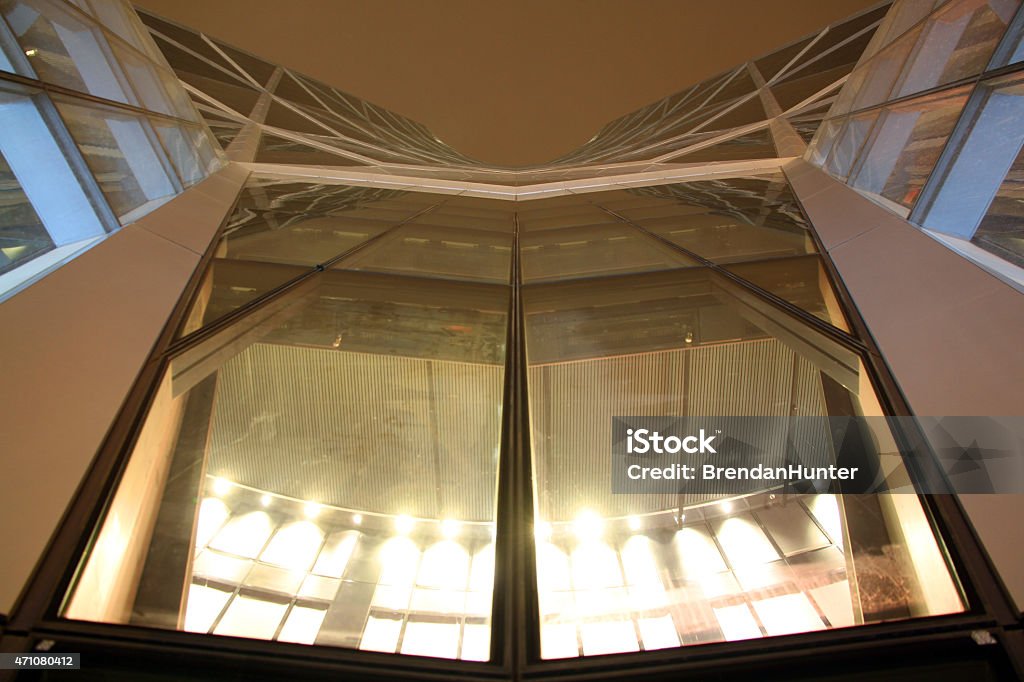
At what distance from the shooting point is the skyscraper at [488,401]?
1.64 m

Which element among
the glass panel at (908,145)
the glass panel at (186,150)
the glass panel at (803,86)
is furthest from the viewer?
the glass panel at (803,86)

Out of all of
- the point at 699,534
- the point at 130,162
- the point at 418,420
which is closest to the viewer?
the point at 699,534

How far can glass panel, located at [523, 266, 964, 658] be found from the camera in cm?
169

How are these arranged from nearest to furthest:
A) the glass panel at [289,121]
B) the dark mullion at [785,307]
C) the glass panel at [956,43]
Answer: the dark mullion at [785,307] → the glass panel at [956,43] → the glass panel at [289,121]

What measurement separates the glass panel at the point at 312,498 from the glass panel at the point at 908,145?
276 cm

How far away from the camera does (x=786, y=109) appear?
437 inches

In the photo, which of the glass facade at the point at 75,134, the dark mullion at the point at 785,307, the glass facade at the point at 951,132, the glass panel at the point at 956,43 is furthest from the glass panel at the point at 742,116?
A: the glass facade at the point at 75,134

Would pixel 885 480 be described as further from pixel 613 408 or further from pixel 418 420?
pixel 418 420

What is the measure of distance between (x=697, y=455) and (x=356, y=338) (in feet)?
5.97

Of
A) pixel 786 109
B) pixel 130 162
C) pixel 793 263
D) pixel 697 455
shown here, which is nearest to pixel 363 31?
pixel 786 109

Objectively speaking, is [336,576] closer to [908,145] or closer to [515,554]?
[515,554]

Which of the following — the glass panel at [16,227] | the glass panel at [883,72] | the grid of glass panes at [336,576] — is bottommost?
the grid of glass panes at [336,576]

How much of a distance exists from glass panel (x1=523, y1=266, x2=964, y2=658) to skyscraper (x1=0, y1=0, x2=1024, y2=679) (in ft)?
0.04

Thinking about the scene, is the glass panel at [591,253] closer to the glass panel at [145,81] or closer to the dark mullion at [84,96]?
the dark mullion at [84,96]
